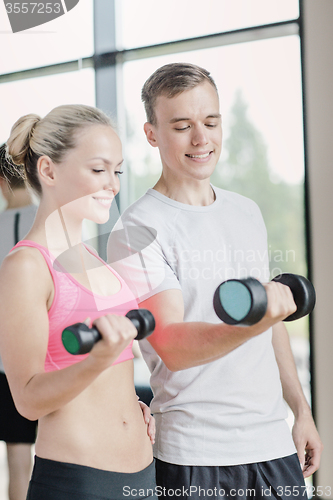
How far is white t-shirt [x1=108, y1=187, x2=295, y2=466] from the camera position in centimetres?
86

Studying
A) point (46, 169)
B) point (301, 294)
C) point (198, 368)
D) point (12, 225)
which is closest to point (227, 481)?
point (198, 368)

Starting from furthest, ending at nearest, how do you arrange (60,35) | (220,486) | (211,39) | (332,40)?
(60,35), (211,39), (332,40), (220,486)

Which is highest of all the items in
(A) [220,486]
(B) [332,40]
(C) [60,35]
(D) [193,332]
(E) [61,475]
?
(C) [60,35]

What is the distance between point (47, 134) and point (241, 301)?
0.45m

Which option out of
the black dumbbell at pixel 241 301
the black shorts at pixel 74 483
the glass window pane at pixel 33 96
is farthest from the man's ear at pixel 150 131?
the glass window pane at pixel 33 96

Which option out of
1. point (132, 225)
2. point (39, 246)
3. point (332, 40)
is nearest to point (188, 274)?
point (132, 225)

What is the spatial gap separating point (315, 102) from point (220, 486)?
4.86 ft

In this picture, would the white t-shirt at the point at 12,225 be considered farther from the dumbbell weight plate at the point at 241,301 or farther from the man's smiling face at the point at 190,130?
the dumbbell weight plate at the point at 241,301

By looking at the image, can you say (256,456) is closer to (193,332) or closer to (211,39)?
(193,332)

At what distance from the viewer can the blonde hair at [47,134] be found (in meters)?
0.76

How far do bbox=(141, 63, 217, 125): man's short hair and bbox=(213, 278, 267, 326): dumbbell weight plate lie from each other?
0.51 meters

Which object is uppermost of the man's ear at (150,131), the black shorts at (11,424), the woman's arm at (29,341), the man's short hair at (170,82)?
the man's short hair at (170,82)

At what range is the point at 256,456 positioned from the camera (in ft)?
2.89

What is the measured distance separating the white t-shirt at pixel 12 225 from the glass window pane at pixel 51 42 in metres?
1.15
